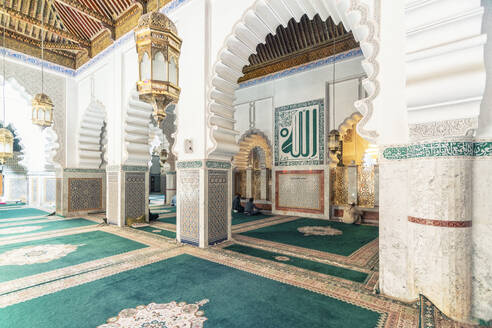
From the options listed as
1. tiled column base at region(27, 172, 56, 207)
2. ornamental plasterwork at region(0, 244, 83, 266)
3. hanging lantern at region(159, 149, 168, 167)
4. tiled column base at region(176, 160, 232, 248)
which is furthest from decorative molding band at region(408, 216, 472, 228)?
tiled column base at region(27, 172, 56, 207)

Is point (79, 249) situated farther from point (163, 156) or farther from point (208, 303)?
point (163, 156)

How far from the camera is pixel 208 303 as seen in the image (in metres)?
1.66

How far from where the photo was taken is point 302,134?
5555mm

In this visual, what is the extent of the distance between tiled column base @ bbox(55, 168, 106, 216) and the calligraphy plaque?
13.5ft

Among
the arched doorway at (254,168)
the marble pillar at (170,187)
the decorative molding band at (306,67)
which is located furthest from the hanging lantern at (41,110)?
the marble pillar at (170,187)

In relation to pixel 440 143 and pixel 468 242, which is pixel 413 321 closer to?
pixel 468 242

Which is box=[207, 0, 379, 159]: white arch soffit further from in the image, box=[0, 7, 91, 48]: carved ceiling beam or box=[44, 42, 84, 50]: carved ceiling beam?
box=[44, 42, 84, 50]: carved ceiling beam

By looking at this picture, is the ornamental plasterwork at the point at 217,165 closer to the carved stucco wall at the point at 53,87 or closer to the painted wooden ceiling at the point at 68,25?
the painted wooden ceiling at the point at 68,25

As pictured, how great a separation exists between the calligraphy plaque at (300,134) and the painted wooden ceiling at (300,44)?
970 millimetres

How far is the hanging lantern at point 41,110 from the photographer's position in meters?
3.84

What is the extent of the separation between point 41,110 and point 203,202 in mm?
3031

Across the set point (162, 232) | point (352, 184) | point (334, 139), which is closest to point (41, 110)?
point (162, 232)

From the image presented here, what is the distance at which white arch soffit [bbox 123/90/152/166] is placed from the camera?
4.27 metres

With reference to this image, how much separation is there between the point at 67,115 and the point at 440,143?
6.51 meters
